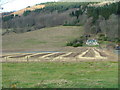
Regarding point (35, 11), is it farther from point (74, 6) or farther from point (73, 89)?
point (73, 89)

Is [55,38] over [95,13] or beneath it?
beneath

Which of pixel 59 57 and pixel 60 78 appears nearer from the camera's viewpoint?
pixel 60 78

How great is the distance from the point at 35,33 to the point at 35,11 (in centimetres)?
4991

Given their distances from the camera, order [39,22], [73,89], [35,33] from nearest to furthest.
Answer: [73,89] < [35,33] < [39,22]

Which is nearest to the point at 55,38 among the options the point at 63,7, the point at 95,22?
the point at 95,22

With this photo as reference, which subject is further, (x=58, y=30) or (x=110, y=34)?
(x=58, y=30)

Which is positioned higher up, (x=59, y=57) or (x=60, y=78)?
(x=60, y=78)

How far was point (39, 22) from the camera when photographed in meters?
120

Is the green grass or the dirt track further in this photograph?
the dirt track

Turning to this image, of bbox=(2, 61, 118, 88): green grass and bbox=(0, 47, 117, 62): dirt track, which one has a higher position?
bbox=(2, 61, 118, 88): green grass

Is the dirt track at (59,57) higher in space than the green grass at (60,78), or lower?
lower

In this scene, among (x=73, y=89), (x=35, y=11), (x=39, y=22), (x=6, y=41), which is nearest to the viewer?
(x=73, y=89)

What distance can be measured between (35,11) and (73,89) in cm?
13149

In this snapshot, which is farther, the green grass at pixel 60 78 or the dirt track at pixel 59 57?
the dirt track at pixel 59 57
